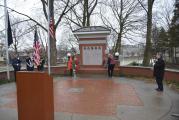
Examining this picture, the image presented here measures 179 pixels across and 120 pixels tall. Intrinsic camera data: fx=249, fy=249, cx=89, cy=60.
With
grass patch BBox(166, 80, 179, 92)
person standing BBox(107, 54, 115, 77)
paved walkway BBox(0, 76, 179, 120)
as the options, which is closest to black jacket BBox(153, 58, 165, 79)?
paved walkway BBox(0, 76, 179, 120)

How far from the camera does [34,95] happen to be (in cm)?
635

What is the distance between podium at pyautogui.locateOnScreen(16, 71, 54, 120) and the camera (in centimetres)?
627

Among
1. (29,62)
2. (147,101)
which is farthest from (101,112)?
(29,62)

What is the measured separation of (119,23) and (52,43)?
677 inches

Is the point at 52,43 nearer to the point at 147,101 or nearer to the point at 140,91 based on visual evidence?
the point at 140,91

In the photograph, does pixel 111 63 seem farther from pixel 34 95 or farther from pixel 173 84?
pixel 34 95

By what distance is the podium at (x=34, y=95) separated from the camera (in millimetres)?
6270

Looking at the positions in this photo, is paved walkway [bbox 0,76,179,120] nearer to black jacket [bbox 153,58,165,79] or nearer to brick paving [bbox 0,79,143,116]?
brick paving [bbox 0,79,143,116]

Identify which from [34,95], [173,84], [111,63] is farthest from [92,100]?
[111,63]

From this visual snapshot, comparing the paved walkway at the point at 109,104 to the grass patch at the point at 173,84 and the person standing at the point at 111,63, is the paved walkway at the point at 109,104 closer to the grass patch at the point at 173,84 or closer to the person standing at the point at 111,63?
the grass patch at the point at 173,84

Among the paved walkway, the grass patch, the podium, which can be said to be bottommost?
the paved walkway

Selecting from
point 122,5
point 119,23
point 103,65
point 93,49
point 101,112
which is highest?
point 122,5

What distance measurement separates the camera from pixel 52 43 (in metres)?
25.6

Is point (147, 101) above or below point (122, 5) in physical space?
below
